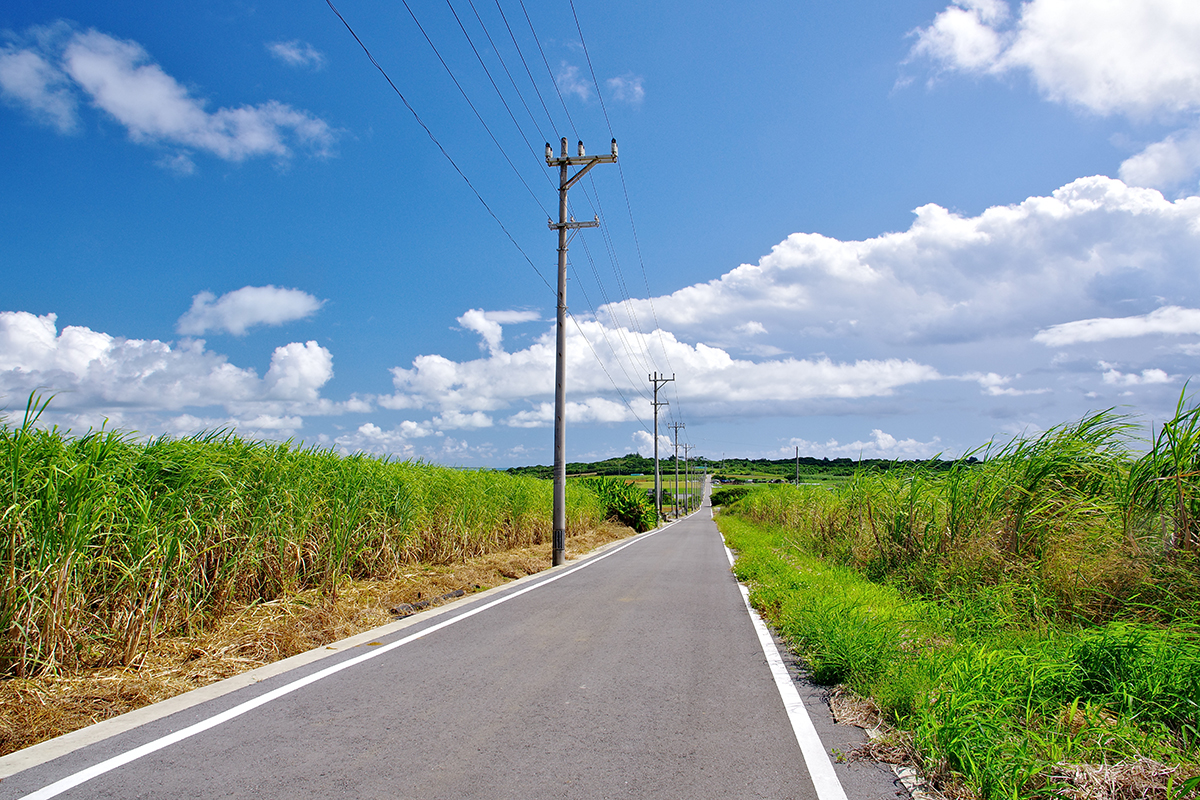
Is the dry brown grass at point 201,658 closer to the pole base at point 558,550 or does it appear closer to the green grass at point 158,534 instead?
the green grass at point 158,534

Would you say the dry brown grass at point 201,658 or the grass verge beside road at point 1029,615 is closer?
the grass verge beside road at point 1029,615

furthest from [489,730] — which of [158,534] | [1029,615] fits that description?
[1029,615]

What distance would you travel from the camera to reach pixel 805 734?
4.22 m

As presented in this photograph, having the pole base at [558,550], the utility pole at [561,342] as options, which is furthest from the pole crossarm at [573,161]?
the pole base at [558,550]

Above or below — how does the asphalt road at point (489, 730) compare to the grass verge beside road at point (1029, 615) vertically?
below

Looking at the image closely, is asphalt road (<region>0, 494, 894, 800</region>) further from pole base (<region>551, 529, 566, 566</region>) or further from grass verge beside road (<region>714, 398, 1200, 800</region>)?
pole base (<region>551, 529, 566, 566</region>)

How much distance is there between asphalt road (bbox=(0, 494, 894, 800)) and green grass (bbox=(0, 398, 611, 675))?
160cm

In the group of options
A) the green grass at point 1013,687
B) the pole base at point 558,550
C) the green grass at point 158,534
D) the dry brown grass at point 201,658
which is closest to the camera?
the green grass at point 1013,687

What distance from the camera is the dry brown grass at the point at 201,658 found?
4.46 metres

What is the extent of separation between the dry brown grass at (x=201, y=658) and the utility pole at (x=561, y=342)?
5787 millimetres

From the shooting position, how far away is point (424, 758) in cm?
376

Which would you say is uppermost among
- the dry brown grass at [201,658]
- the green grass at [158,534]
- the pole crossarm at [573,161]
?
the pole crossarm at [573,161]

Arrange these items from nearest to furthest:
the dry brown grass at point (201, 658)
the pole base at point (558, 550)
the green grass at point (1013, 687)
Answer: the green grass at point (1013, 687) < the dry brown grass at point (201, 658) < the pole base at point (558, 550)

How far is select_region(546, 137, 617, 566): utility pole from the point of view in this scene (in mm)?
16641
